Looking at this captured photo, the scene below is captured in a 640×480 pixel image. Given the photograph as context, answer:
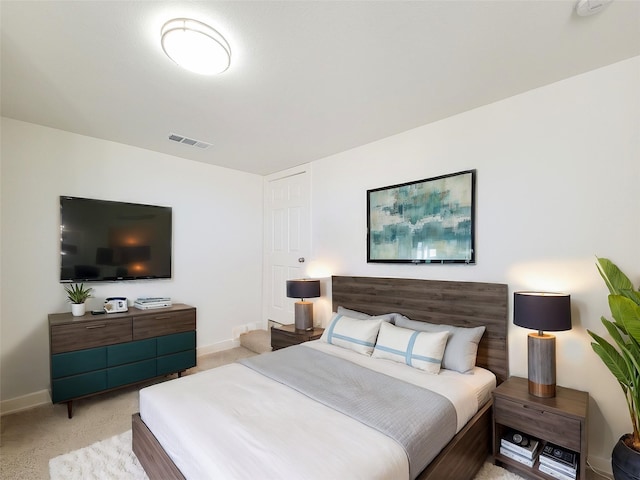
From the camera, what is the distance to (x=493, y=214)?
2.48 m

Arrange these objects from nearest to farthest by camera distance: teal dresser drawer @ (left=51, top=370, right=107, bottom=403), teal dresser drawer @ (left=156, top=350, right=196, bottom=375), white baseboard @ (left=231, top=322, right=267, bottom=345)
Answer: teal dresser drawer @ (left=51, top=370, right=107, bottom=403) < teal dresser drawer @ (left=156, top=350, right=196, bottom=375) < white baseboard @ (left=231, top=322, right=267, bottom=345)

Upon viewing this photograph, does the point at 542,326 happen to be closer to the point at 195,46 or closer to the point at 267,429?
the point at 267,429

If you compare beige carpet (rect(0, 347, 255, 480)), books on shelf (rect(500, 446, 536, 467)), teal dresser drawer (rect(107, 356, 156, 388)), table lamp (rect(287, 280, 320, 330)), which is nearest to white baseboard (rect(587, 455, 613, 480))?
books on shelf (rect(500, 446, 536, 467))

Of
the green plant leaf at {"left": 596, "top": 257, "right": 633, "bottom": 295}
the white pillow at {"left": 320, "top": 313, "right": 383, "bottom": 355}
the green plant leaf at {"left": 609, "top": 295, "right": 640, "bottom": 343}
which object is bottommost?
the white pillow at {"left": 320, "top": 313, "right": 383, "bottom": 355}

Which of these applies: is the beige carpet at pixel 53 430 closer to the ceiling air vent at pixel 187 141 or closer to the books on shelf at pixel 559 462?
the ceiling air vent at pixel 187 141

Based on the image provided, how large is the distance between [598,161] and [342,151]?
7.92 ft

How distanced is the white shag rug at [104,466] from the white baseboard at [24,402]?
1.16m

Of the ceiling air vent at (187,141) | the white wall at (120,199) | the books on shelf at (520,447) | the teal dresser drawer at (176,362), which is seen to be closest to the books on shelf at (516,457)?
the books on shelf at (520,447)

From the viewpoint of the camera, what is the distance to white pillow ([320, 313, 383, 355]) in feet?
8.75

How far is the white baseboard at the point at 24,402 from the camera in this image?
2688mm

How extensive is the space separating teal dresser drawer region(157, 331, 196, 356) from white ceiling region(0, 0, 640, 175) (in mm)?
2278

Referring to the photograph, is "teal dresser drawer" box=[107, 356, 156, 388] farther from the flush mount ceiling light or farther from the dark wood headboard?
the flush mount ceiling light

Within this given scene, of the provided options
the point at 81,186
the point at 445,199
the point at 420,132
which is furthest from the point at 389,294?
the point at 81,186

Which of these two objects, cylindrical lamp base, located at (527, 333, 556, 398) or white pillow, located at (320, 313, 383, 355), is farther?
white pillow, located at (320, 313, 383, 355)
